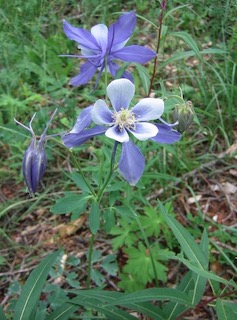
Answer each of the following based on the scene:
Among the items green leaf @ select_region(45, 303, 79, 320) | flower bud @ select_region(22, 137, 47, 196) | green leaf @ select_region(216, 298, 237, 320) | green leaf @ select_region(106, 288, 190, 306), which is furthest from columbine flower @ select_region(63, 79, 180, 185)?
green leaf @ select_region(45, 303, 79, 320)


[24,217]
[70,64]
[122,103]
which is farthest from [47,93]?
[122,103]

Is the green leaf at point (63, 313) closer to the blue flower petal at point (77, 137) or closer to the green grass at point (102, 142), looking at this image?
the blue flower petal at point (77, 137)

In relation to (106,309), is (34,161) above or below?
above

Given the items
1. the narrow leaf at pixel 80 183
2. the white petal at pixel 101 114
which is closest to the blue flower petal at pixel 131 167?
the white petal at pixel 101 114

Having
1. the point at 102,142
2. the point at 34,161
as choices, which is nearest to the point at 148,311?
the point at 34,161

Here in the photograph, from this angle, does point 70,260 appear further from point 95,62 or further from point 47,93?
point 47,93

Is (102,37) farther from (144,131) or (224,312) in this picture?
(224,312)
